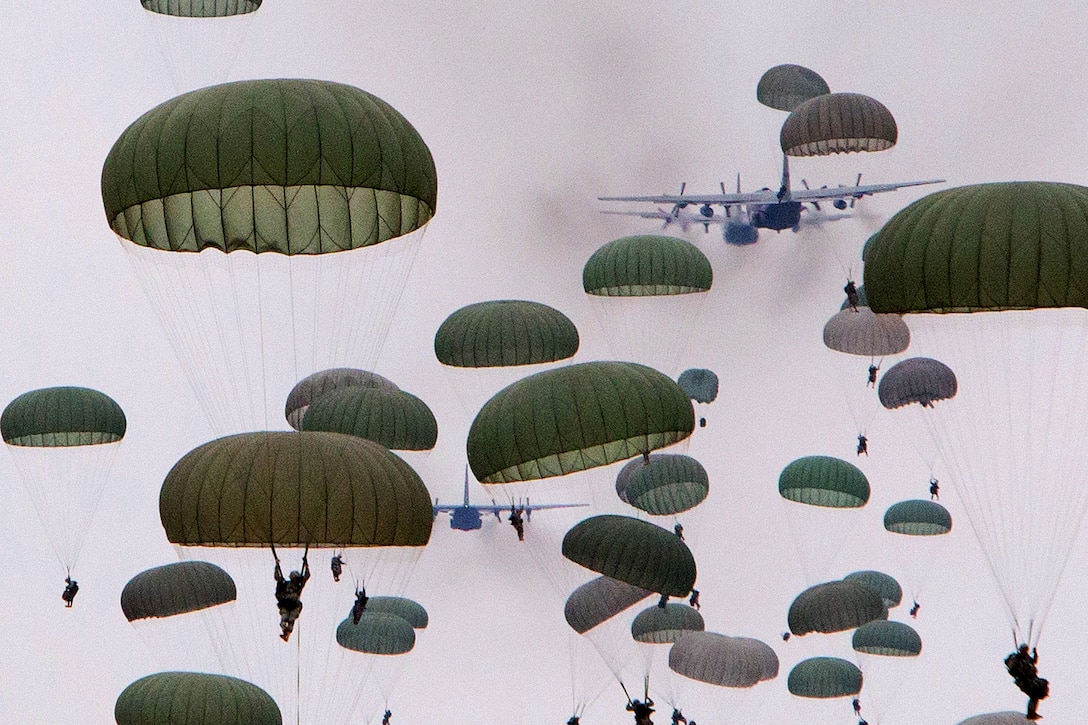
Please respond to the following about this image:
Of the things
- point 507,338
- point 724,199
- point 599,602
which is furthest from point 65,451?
point 507,338

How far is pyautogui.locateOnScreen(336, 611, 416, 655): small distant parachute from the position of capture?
150 ft

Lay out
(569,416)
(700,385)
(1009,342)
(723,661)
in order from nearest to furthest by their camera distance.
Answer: (569,416) < (723,661) < (700,385) < (1009,342)

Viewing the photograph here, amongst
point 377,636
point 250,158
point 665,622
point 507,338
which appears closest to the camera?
point 250,158

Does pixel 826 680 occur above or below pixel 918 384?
below

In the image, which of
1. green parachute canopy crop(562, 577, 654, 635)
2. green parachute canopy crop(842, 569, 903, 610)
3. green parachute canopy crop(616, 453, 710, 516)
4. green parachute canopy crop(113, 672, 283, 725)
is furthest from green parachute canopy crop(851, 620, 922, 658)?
green parachute canopy crop(113, 672, 283, 725)

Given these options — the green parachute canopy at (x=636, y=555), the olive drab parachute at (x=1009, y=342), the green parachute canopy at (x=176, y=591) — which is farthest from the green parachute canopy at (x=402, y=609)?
the olive drab parachute at (x=1009, y=342)

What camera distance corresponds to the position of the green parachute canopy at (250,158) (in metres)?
25.5

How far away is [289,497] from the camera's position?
25750mm

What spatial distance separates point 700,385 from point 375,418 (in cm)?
2131

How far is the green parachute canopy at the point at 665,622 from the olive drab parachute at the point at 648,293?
8.44 meters

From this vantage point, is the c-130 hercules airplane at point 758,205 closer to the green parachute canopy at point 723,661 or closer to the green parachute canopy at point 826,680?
the green parachute canopy at point 826,680

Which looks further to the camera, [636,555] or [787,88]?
[787,88]

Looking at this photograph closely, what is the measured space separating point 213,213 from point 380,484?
5666mm

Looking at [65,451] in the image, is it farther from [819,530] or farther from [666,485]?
[666,485]
